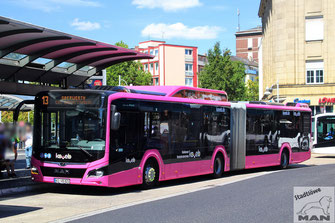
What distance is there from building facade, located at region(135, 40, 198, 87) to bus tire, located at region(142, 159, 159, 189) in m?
99.4

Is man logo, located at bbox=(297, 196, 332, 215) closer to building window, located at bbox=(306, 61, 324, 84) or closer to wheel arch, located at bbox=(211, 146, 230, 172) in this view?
wheel arch, located at bbox=(211, 146, 230, 172)

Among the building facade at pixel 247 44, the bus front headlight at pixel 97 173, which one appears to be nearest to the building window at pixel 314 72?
the bus front headlight at pixel 97 173

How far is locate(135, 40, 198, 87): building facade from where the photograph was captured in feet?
377

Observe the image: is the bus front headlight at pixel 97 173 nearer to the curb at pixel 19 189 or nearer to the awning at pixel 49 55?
the curb at pixel 19 189

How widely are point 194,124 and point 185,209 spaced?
21.5ft

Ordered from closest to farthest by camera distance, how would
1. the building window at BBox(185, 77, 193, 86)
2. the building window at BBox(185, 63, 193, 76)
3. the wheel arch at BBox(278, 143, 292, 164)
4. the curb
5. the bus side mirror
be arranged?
1. the bus side mirror
2. the curb
3. the wheel arch at BBox(278, 143, 292, 164)
4. the building window at BBox(185, 63, 193, 76)
5. the building window at BBox(185, 77, 193, 86)

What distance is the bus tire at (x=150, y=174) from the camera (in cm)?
1434

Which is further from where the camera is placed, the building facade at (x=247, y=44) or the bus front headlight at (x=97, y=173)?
the building facade at (x=247, y=44)

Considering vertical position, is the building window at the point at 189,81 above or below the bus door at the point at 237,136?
above

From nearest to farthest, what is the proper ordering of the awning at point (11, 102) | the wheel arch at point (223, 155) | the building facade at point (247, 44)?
the wheel arch at point (223, 155) < the awning at point (11, 102) < the building facade at point (247, 44)

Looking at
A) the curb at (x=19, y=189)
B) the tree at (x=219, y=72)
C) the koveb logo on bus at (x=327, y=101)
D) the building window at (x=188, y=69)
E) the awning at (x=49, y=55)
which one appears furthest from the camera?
the building window at (x=188, y=69)

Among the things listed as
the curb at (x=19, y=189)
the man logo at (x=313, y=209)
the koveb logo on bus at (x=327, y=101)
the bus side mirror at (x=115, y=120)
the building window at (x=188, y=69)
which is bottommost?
the curb at (x=19, y=189)

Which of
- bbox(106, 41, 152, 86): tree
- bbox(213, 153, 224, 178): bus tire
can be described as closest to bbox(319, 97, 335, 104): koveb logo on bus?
bbox(213, 153, 224, 178): bus tire

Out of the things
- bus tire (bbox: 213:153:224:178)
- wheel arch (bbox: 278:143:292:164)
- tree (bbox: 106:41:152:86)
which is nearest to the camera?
bus tire (bbox: 213:153:224:178)
